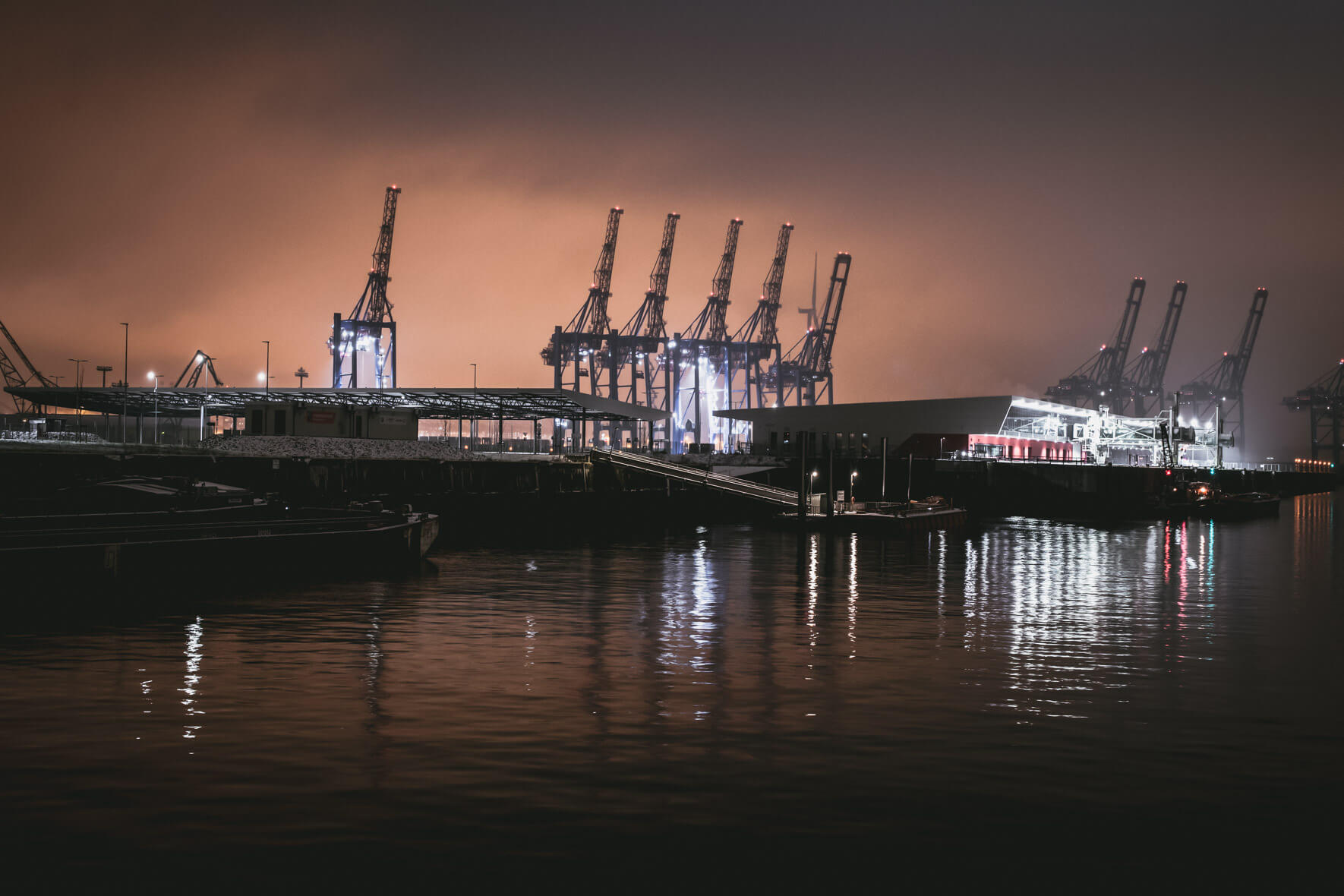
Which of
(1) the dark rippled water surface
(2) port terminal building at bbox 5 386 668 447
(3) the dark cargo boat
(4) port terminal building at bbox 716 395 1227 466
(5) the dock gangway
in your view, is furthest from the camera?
(4) port terminal building at bbox 716 395 1227 466

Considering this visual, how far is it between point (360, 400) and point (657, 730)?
68.2 metres

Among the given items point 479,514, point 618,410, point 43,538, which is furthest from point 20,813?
point 618,410

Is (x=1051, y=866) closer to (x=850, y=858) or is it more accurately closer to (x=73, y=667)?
(x=850, y=858)

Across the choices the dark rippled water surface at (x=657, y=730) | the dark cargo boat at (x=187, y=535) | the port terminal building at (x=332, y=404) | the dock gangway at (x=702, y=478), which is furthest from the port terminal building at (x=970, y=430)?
the dark rippled water surface at (x=657, y=730)

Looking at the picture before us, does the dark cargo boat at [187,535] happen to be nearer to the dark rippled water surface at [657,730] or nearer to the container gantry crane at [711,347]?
the dark rippled water surface at [657,730]

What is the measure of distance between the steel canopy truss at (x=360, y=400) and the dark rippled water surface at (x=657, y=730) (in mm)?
47821

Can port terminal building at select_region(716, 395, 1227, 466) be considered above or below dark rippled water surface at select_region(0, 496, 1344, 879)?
above

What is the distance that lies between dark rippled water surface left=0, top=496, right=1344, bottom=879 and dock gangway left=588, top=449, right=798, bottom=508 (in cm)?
4186

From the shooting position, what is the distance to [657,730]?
50.2 ft

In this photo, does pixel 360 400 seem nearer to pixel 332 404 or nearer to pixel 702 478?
pixel 332 404

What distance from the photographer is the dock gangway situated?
73.3m

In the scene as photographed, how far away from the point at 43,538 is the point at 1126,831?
1120 inches

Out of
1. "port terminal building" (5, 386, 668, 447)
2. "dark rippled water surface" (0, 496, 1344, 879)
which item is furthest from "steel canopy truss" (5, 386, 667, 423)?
"dark rippled water surface" (0, 496, 1344, 879)

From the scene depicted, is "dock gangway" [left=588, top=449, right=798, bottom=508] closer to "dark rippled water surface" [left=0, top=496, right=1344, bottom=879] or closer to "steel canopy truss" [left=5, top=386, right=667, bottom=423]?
"steel canopy truss" [left=5, top=386, right=667, bottom=423]
